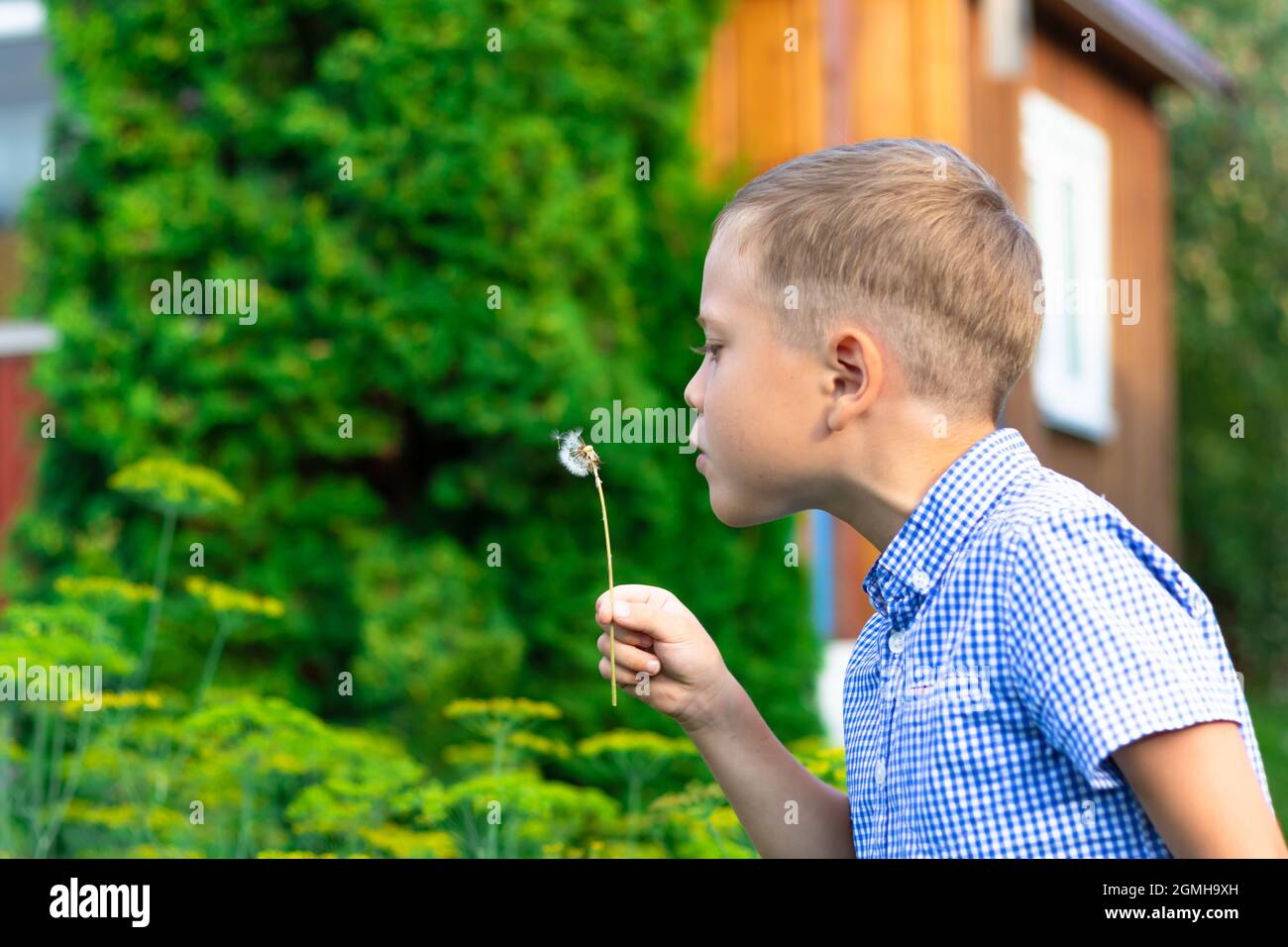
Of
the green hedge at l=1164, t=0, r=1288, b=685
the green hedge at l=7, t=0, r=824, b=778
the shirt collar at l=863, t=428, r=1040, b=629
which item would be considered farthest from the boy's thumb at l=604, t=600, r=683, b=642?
the green hedge at l=1164, t=0, r=1288, b=685

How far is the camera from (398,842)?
9.53ft

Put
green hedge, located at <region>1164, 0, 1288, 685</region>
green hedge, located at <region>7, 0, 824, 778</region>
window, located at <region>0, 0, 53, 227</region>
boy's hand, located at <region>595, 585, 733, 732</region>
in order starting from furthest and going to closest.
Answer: green hedge, located at <region>1164, 0, 1288, 685</region> → window, located at <region>0, 0, 53, 227</region> → green hedge, located at <region>7, 0, 824, 778</region> → boy's hand, located at <region>595, 585, 733, 732</region>

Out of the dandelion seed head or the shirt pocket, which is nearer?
the shirt pocket

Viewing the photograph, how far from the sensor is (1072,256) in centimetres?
907

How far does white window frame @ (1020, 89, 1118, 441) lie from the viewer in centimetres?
828

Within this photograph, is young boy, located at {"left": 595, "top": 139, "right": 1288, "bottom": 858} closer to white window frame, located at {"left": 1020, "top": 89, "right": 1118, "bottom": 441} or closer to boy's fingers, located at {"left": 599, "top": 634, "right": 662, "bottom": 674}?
boy's fingers, located at {"left": 599, "top": 634, "right": 662, "bottom": 674}

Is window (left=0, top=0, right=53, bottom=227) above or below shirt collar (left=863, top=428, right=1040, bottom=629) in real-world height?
above

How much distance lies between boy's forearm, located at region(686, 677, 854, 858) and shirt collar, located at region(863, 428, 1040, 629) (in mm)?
316

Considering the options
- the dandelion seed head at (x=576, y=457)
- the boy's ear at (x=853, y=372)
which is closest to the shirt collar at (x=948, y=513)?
the boy's ear at (x=853, y=372)

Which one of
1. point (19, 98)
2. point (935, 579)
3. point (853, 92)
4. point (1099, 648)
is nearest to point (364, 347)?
point (853, 92)

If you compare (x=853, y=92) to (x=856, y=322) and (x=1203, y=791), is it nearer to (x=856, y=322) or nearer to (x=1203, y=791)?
(x=856, y=322)

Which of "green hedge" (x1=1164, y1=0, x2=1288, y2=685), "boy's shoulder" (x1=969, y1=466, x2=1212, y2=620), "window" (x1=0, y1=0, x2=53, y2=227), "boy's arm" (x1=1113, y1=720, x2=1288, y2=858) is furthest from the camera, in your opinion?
"green hedge" (x1=1164, y1=0, x2=1288, y2=685)

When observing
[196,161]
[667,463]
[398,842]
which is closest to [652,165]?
[667,463]
